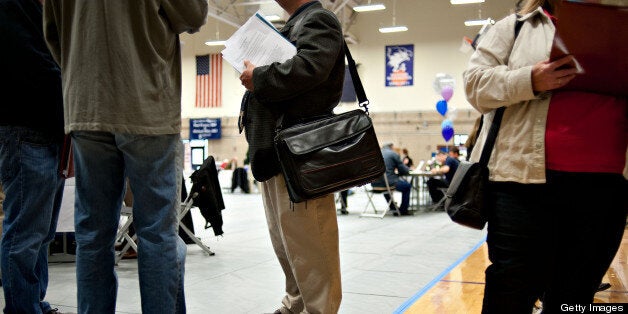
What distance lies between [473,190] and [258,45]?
3.32 ft

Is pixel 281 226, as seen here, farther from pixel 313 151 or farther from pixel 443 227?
pixel 443 227

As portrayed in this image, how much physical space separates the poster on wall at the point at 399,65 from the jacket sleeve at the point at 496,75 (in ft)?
66.1

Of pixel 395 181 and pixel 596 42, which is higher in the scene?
pixel 596 42

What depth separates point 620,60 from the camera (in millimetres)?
1459

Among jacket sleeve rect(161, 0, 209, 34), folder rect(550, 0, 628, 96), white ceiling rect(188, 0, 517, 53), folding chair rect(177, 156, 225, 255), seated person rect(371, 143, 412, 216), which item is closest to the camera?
folder rect(550, 0, 628, 96)

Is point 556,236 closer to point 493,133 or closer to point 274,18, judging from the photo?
Answer: point 493,133

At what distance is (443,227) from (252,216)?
10.5ft

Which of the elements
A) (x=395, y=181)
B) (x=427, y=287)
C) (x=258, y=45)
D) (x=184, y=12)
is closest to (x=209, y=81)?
(x=395, y=181)

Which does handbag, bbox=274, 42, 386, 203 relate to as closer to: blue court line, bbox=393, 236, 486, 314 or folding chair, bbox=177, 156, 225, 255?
blue court line, bbox=393, 236, 486, 314

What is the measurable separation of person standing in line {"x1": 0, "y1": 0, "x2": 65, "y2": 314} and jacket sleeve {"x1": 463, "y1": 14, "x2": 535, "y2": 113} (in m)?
1.71

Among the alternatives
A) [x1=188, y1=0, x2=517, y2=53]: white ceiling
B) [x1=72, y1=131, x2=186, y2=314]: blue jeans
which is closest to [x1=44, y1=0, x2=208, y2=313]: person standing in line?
[x1=72, y1=131, x2=186, y2=314]: blue jeans

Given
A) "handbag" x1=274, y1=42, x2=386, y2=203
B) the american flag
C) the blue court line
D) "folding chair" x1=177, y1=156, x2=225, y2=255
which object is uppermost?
the american flag

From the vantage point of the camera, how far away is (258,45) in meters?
2.19

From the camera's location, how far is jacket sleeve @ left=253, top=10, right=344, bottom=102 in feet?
6.77
